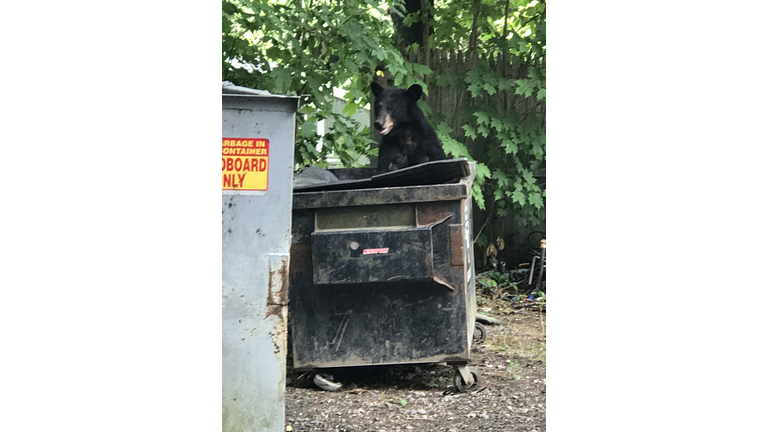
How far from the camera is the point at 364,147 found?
5105 millimetres

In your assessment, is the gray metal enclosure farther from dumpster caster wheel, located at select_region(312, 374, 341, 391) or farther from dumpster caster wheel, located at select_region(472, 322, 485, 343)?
dumpster caster wheel, located at select_region(472, 322, 485, 343)

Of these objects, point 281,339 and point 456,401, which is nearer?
point 281,339

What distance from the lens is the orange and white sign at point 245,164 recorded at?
2305 mm

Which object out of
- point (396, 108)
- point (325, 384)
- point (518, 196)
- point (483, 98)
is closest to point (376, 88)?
point (396, 108)

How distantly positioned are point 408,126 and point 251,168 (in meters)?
2.23

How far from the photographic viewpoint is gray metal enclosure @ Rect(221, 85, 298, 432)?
2.31 m

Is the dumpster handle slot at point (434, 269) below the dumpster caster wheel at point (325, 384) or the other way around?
the other way around

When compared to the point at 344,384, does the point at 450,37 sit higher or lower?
higher

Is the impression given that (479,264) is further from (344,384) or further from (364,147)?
(344,384)

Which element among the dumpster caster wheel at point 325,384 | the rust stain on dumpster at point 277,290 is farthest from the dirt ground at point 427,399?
the rust stain on dumpster at point 277,290

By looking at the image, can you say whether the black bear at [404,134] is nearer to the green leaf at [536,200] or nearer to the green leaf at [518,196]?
the green leaf at [518,196]

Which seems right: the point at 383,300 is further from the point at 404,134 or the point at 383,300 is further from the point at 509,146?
the point at 509,146

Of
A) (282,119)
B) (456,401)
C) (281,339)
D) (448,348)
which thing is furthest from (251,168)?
(456,401)

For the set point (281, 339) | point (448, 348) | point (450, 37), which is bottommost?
point (448, 348)
